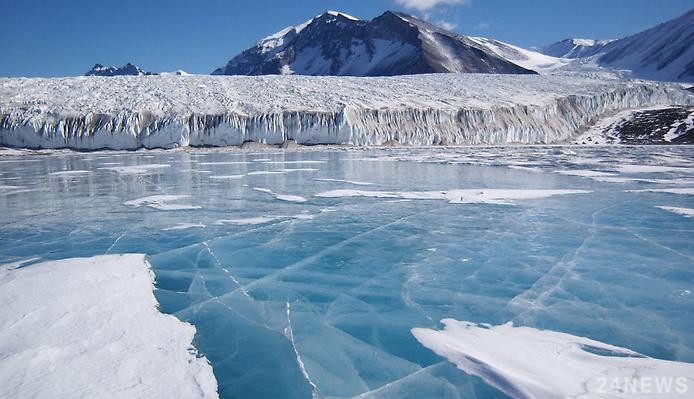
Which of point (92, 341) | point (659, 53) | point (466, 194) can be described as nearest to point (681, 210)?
point (466, 194)

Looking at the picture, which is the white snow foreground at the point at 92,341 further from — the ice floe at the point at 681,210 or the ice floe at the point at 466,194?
the ice floe at the point at 681,210

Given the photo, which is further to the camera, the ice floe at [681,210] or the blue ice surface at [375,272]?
the ice floe at [681,210]

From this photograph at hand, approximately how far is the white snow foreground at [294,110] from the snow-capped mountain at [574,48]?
4895 inches

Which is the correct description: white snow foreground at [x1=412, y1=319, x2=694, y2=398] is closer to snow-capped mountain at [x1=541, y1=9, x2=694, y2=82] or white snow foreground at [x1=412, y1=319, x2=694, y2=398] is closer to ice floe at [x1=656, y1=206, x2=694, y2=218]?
ice floe at [x1=656, y1=206, x2=694, y2=218]

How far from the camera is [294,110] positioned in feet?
125

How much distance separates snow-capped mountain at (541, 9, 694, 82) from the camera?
9519 cm

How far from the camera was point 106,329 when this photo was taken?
13.3ft

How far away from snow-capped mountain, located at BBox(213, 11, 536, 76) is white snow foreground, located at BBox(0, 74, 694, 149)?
5709 centimetres

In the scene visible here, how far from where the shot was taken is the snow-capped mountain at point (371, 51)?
369 ft

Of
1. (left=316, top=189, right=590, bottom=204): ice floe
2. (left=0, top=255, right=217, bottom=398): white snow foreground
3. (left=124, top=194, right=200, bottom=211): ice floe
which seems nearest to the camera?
(left=0, top=255, right=217, bottom=398): white snow foreground

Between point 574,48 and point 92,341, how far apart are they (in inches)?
7865

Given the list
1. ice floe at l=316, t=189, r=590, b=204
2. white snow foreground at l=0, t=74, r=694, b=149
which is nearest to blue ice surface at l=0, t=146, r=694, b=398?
ice floe at l=316, t=189, r=590, b=204

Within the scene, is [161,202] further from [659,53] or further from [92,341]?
[659,53]

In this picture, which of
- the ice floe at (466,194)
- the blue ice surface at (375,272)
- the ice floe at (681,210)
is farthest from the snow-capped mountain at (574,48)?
the blue ice surface at (375,272)
